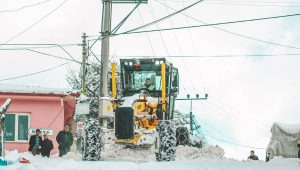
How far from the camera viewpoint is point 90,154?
1374 cm

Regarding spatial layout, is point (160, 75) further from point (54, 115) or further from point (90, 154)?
point (54, 115)

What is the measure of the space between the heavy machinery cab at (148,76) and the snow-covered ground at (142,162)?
2136 mm

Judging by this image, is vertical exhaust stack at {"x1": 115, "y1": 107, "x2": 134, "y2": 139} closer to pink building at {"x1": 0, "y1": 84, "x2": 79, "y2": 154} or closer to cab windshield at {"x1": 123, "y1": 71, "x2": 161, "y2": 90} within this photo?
cab windshield at {"x1": 123, "y1": 71, "x2": 161, "y2": 90}

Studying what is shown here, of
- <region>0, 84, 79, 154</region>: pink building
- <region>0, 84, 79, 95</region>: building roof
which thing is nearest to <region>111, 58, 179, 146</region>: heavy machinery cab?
<region>0, 84, 79, 95</region>: building roof

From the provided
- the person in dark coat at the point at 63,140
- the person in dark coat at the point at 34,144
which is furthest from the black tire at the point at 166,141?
the person in dark coat at the point at 34,144

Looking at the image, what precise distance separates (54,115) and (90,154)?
945 cm

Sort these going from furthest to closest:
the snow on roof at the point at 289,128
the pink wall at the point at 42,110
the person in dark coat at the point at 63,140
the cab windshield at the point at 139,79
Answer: the snow on roof at the point at 289,128 < the pink wall at the point at 42,110 < the person in dark coat at the point at 63,140 < the cab windshield at the point at 139,79

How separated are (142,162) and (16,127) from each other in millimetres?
9793

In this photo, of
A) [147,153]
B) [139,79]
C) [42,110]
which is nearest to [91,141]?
[139,79]

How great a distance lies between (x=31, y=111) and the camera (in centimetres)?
2252

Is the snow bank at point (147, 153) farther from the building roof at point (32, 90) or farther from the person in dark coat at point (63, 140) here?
the building roof at point (32, 90)

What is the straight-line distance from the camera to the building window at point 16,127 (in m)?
21.9

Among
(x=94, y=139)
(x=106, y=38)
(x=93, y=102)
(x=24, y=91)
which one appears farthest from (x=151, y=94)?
(x=93, y=102)

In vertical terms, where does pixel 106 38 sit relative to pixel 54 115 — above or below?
above
